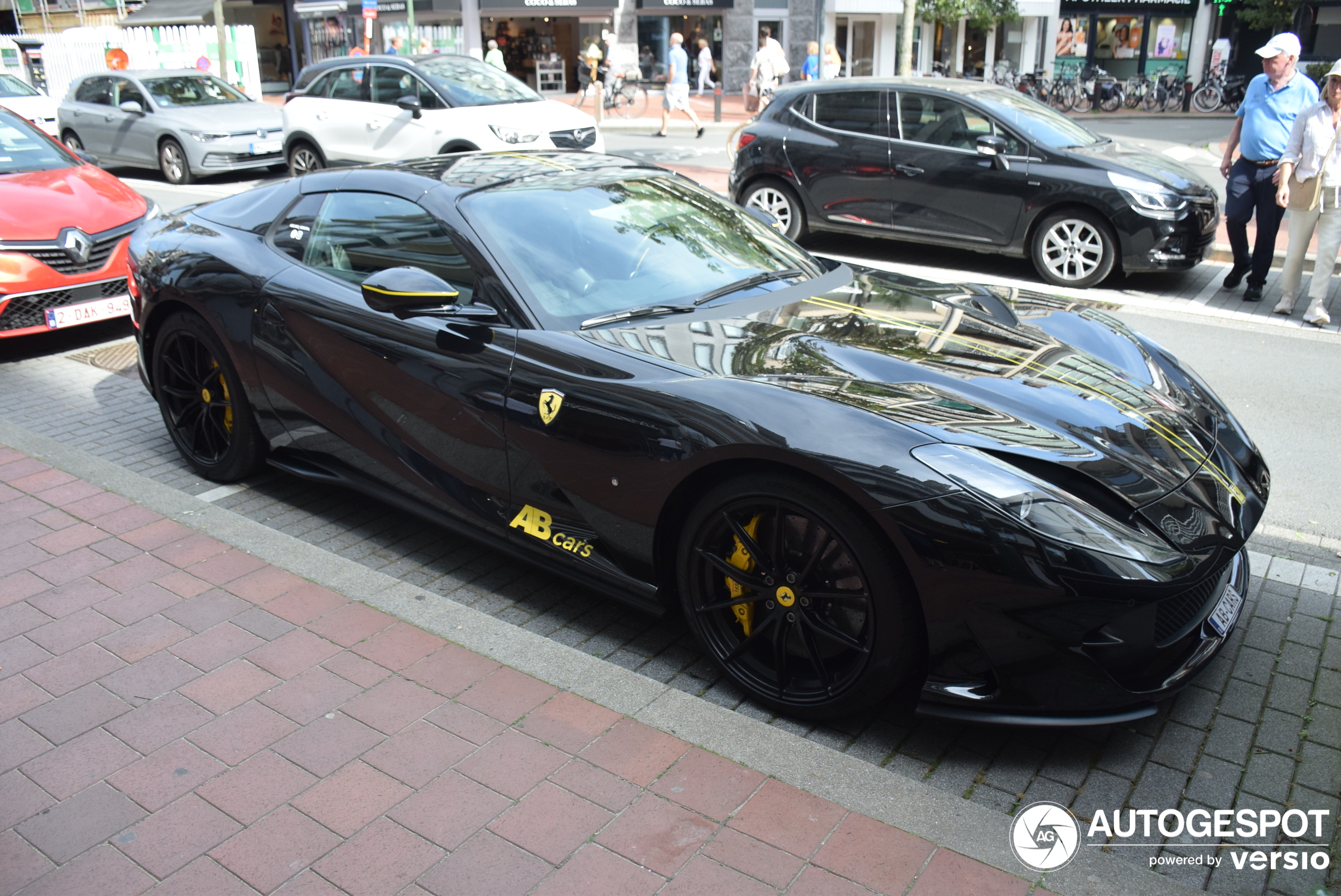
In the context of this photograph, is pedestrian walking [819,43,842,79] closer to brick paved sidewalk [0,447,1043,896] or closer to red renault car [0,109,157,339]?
red renault car [0,109,157,339]

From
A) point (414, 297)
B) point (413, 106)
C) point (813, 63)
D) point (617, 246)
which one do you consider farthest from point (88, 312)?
point (813, 63)

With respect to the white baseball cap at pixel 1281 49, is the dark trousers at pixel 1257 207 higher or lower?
lower

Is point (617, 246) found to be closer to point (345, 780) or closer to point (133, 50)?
point (345, 780)

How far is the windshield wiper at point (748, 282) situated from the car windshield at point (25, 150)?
6.50m

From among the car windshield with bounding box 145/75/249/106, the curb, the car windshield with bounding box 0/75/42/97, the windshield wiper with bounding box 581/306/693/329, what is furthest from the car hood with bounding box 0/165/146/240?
the car windshield with bounding box 0/75/42/97

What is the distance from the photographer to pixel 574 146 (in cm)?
1292

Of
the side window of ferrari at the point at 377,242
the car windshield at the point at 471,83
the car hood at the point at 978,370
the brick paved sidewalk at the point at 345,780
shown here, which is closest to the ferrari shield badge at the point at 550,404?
the car hood at the point at 978,370

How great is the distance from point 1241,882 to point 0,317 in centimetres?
737

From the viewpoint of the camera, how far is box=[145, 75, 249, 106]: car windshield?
1560cm

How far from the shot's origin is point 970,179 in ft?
30.5

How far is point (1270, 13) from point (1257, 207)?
82.0ft

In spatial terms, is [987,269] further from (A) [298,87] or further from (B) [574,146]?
(A) [298,87]

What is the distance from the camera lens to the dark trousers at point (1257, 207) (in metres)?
8.36

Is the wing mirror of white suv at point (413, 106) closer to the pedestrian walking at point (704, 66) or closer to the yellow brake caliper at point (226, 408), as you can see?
the yellow brake caliper at point (226, 408)
